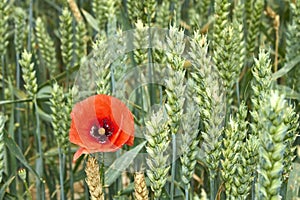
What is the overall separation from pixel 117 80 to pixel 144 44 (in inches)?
2.6

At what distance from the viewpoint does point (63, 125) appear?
102 cm

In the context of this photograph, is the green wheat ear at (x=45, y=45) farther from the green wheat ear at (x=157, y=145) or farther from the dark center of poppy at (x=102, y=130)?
the green wheat ear at (x=157, y=145)

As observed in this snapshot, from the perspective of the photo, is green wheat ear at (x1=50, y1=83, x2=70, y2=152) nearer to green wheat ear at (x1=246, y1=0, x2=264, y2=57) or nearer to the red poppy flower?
the red poppy flower

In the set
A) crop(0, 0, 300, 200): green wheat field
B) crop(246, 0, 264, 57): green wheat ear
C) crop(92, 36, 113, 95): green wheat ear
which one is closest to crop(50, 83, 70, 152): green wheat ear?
crop(0, 0, 300, 200): green wheat field

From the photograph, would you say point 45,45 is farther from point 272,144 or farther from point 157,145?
point 272,144

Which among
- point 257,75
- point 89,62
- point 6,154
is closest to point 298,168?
point 257,75

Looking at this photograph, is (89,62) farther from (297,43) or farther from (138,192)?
(138,192)

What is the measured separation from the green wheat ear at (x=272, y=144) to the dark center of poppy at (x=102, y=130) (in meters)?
0.35

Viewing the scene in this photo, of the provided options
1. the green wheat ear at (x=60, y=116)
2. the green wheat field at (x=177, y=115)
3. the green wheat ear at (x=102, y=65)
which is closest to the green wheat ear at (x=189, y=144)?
the green wheat field at (x=177, y=115)

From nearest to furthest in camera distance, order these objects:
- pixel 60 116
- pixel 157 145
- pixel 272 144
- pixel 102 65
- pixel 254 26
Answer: pixel 272 144
pixel 157 145
pixel 102 65
pixel 60 116
pixel 254 26

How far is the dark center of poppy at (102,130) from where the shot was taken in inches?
35.6

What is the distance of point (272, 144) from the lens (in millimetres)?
570

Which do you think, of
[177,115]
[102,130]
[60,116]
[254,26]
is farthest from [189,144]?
[254,26]

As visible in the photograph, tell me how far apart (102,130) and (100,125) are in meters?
0.02
